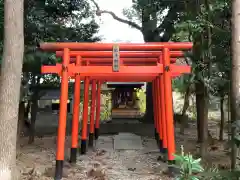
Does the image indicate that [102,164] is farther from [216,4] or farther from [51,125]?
[51,125]

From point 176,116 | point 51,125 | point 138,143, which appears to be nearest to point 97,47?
point 138,143

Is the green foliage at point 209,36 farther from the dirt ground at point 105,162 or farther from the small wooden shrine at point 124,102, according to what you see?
the small wooden shrine at point 124,102

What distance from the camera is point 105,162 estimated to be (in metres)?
7.81

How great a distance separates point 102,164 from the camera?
7602 millimetres

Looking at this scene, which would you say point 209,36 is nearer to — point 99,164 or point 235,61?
point 235,61

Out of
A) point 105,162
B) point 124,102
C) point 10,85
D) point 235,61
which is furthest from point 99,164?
point 124,102

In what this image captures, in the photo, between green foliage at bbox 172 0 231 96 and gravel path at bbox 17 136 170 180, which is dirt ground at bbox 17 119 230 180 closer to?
gravel path at bbox 17 136 170 180

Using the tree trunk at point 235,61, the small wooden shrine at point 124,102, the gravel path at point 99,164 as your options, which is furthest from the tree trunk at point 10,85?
the small wooden shrine at point 124,102

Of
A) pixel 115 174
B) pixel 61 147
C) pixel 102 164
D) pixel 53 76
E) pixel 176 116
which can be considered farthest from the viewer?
pixel 176 116

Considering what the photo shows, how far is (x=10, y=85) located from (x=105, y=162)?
147 inches

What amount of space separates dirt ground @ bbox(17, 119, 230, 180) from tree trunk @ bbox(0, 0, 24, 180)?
4.65 ft

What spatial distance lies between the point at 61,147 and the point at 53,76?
5.57 meters

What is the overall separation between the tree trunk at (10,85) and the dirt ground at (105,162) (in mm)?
1417

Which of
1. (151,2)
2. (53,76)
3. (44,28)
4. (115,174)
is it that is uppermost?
(151,2)
